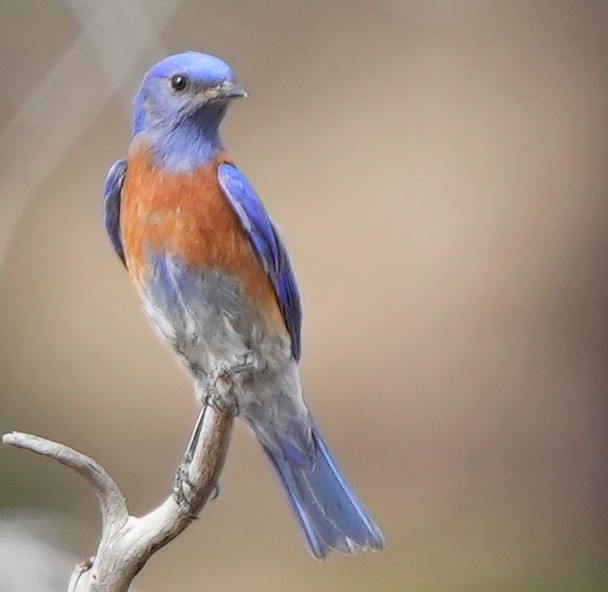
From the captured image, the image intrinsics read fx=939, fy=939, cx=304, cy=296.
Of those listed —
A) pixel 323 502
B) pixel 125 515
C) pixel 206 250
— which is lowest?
pixel 125 515

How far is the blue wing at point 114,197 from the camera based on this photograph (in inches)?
40.9

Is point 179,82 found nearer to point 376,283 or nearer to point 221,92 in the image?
point 221,92

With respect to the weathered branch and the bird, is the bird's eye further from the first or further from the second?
the weathered branch

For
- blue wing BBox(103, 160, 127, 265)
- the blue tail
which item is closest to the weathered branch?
the blue tail

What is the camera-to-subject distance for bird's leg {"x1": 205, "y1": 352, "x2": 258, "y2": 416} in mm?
1009

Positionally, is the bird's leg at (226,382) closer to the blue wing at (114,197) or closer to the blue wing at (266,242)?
the blue wing at (266,242)

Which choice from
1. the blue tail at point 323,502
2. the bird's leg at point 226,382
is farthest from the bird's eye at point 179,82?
the blue tail at point 323,502

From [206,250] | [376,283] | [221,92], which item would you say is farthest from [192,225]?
[376,283]

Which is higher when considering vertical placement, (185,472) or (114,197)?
(114,197)

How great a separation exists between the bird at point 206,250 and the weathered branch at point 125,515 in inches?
1.9

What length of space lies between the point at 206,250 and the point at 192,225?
30 millimetres

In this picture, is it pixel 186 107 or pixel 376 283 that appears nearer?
pixel 186 107

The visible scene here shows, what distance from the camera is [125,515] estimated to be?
0.97m

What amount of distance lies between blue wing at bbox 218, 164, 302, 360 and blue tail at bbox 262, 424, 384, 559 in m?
0.12
